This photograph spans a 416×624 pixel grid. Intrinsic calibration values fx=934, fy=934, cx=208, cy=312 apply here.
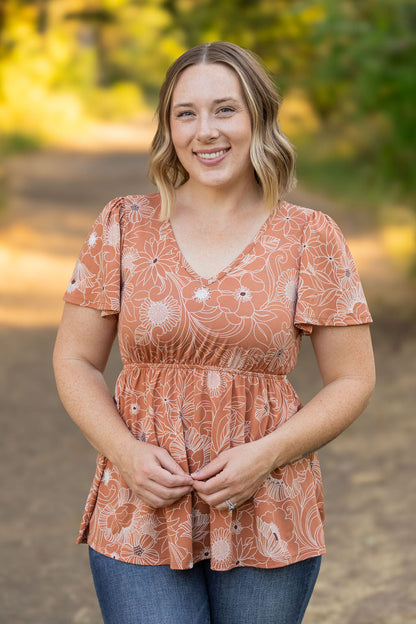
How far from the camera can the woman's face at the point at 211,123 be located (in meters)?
2.17

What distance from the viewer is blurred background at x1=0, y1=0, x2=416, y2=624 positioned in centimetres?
438

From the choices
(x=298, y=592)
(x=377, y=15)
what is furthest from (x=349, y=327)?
(x=377, y=15)

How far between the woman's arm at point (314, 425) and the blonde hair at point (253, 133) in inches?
14.9

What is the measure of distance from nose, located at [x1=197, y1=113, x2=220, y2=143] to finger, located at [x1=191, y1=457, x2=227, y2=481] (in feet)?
2.42

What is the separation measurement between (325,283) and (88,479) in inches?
144

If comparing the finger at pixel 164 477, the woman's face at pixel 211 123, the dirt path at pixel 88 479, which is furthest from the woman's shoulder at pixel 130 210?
the dirt path at pixel 88 479

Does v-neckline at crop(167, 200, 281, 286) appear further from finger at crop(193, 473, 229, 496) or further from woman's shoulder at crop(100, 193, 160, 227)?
finger at crop(193, 473, 229, 496)

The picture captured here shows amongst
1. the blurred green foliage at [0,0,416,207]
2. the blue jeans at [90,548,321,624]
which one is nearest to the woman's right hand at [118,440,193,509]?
the blue jeans at [90,548,321,624]

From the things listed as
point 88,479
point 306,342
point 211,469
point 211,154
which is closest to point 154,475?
point 211,469

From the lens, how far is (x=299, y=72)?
58.3 feet

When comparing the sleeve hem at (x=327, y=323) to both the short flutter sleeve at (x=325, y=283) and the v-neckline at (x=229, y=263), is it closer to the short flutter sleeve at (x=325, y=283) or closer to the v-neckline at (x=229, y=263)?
the short flutter sleeve at (x=325, y=283)

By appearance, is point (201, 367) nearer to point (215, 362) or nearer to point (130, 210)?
point (215, 362)

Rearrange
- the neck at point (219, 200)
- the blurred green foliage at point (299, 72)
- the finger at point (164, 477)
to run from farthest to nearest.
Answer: the blurred green foliage at point (299, 72), the neck at point (219, 200), the finger at point (164, 477)

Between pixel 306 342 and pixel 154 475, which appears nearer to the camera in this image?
pixel 154 475
